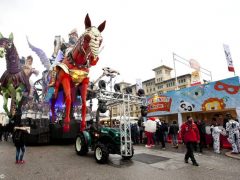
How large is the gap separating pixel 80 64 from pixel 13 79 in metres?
11.9

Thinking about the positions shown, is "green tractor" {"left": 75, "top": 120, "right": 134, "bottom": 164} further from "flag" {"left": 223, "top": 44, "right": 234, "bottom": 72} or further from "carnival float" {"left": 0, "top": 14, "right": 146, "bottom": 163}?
"flag" {"left": 223, "top": 44, "right": 234, "bottom": 72}

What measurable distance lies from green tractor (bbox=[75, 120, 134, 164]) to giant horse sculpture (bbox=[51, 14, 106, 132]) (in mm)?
1488

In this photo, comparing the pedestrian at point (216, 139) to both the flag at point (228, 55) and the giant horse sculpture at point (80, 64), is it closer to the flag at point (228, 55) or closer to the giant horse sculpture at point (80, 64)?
the giant horse sculpture at point (80, 64)

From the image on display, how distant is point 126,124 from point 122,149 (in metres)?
1.26

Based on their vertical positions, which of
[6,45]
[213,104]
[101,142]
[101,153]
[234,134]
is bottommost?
[101,153]

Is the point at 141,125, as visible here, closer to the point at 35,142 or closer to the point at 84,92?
the point at 84,92

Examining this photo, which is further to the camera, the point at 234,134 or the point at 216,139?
the point at 216,139

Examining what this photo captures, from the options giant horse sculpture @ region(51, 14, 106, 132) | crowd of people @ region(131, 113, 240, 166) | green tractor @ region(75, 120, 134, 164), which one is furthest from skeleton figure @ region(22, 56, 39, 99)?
green tractor @ region(75, 120, 134, 164)

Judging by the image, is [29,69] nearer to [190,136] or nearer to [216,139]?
[190,136]

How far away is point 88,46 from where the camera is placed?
32.7 ft

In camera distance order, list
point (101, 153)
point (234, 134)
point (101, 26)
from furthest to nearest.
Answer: point (101, 26)
point (234, 134)
point (101, 153)

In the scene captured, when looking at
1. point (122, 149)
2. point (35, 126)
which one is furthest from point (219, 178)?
point (35, 126)

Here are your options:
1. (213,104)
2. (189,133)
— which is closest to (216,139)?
(213,104)

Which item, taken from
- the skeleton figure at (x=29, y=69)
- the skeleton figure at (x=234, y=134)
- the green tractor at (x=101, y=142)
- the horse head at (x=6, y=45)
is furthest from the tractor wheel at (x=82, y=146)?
the skeleton figure at (x=29, y=69)
